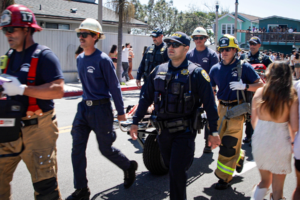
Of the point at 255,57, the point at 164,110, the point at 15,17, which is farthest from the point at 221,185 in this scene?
the point at 255,57

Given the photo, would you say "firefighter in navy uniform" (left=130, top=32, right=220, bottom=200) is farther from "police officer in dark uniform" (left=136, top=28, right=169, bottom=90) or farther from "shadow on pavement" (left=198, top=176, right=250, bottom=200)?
"police officer in dark uniform" (left=136, top=28, right=169, bottom=90)

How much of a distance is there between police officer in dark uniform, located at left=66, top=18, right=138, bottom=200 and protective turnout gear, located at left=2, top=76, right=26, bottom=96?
1232 mm

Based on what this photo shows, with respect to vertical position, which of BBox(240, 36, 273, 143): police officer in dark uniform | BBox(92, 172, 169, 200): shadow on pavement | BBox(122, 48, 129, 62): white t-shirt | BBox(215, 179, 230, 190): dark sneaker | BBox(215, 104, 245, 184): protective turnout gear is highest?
BBox(122, 48, 129, 62): white t-shirt

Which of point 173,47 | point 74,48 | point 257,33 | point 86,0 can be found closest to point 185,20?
point 257,33

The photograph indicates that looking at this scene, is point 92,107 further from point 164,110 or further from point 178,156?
point 178,156

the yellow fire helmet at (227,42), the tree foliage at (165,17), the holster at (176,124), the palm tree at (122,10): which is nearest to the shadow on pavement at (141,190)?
the holster at (176,124)

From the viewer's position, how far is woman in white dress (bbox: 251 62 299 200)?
10.4 ft

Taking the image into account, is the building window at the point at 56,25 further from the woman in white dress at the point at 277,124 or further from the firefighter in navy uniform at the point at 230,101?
the woman in white dress at the point at 277,124

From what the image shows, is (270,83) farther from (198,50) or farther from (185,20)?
(185,20)

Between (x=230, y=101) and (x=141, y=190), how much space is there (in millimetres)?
1788

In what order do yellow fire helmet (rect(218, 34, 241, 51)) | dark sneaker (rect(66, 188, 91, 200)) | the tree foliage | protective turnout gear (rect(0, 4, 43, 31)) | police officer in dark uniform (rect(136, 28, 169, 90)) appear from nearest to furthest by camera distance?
protective turnout gear (rect(0, 4, 43, 31)) < dark sneaker (rect(66, 188, 91, 200)) < yellow fire helmet (rect(218, 34, 241, 51)) < police officer in dark uniform (rect(136, 28, 169, 90)) < the tree foliage

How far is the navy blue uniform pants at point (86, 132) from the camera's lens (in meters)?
3.78

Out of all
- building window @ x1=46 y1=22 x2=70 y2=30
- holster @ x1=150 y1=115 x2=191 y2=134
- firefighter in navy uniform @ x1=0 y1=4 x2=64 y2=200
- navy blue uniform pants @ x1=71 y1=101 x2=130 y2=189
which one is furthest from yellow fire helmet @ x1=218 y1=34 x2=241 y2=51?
building window @ x1=46 y1=22 x2=70 y2=30

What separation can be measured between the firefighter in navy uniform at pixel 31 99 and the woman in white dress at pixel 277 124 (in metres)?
2.08
